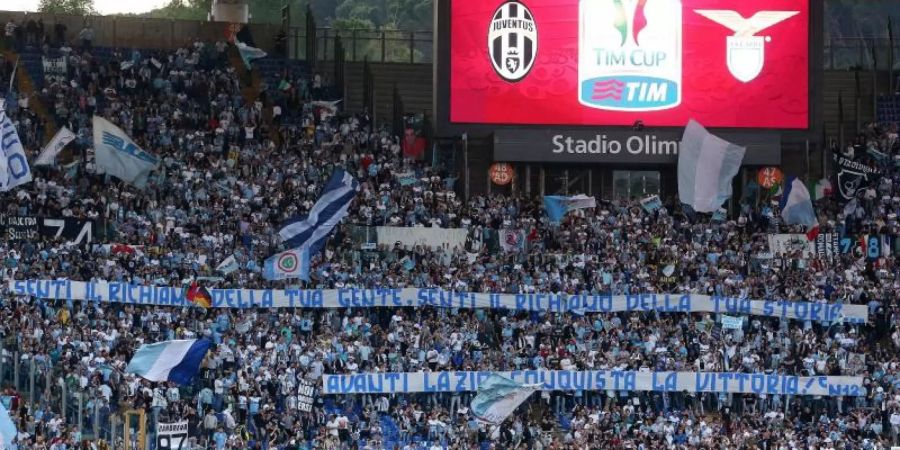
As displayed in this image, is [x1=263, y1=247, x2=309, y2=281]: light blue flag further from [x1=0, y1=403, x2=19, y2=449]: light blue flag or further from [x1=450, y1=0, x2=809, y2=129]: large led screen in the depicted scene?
[x1=0, y1=403, x2=19, y2=449]: light blue flag

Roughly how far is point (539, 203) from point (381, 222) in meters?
5.15

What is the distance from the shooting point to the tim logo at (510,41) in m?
58.7

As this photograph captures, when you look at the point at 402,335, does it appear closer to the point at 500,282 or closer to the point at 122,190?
the point at 500,282

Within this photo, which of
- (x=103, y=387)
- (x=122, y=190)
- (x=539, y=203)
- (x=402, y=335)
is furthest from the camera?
(x=539, y=203)

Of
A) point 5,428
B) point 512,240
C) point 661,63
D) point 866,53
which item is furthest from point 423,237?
point 866,53

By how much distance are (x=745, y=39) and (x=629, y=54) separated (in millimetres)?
3385

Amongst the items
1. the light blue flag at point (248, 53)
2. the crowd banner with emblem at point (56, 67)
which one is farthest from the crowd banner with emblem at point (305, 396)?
the light blue flag at point (248, 53)

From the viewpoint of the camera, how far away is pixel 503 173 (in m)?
59.4

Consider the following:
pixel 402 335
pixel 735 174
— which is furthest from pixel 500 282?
pixel 735 174

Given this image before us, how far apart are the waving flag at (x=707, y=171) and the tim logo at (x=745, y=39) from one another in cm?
246

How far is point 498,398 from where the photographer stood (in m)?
49.8

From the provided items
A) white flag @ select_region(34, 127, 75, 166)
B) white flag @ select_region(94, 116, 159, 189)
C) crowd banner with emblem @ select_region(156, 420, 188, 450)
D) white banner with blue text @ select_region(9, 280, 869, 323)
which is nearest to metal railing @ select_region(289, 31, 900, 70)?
white flag @ select_region(94, 116, 159, 189)

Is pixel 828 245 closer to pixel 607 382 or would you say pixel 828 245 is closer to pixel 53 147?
pixel 607 382

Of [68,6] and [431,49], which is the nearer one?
[431,49]
